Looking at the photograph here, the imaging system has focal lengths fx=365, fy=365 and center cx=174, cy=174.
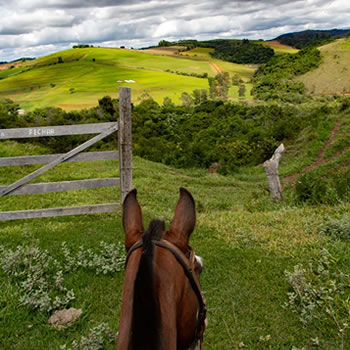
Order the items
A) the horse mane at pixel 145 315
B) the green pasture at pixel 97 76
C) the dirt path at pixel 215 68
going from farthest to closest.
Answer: the dirt path at pixel 215 68
the green pasture at pixel 97 76
the horse mane at pixel 145 315

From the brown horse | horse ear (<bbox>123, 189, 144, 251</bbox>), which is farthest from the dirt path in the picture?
the brown horse

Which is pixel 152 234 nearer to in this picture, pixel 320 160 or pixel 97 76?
pixel 320 160

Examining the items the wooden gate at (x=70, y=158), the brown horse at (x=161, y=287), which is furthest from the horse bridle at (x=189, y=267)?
the wooden gate at (x=70, y=158)

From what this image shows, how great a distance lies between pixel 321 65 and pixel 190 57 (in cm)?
3155

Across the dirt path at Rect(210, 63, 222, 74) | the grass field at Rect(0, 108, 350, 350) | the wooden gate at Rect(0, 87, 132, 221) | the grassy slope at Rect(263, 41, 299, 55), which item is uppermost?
the grassy slope at Rect(263, 41, 299, 55)

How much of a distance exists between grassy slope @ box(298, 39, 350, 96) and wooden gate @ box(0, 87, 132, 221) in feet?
156

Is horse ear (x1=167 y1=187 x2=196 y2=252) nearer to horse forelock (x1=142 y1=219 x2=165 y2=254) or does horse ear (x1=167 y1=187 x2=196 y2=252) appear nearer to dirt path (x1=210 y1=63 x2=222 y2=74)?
horse forelock (x1=142 y1=219 x2=165 y2=254)

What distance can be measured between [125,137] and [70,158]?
974 mm

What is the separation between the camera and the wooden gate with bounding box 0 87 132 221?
232 inches

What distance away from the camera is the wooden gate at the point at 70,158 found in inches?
232

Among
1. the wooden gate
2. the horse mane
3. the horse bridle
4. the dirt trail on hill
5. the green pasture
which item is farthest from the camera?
the green pasture

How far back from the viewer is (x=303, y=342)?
3586 mm

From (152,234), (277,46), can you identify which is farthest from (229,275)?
(277,46)

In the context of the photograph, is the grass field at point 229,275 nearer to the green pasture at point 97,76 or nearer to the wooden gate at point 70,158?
the wooden gate at point 70,158
